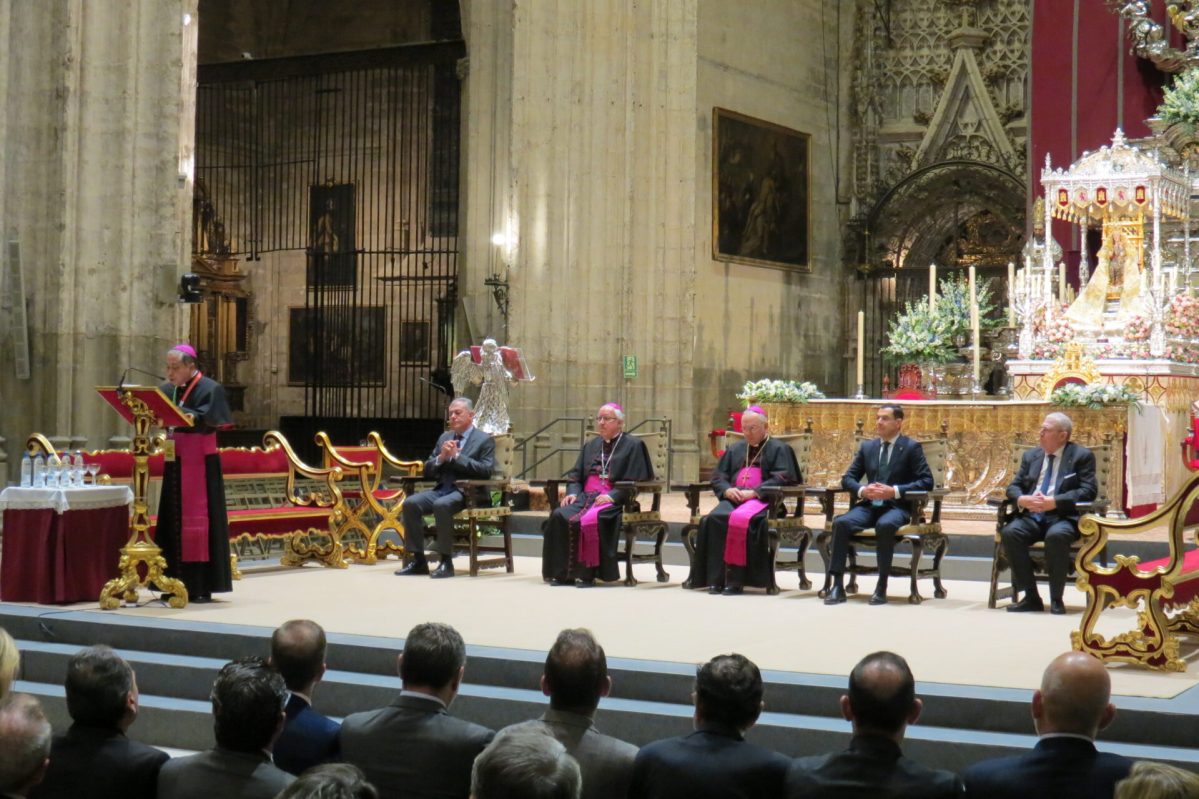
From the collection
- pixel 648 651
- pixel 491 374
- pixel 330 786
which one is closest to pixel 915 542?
pixel 648 651

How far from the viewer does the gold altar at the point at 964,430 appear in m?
12.2

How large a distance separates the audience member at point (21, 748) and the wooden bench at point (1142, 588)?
485 centimetres

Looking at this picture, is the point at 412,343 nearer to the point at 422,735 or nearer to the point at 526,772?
the point at 422,735

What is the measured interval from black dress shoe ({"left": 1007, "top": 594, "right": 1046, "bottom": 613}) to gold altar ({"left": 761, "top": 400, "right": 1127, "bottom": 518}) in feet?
11.6

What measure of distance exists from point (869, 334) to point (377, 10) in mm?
9519

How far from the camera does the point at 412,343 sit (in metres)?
22.6

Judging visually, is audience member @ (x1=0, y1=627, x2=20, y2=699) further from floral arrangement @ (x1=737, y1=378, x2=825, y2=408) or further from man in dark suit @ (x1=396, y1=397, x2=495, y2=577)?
floral arrangement @ (x1=737, y1=378, x2=825, y2=408)

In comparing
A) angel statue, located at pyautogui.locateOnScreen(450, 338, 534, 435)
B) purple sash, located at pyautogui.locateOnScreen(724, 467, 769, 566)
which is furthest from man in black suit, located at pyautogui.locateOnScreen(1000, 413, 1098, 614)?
angel statue, located at pyautogui.locateOnScreen(450, 338, 534, 435)

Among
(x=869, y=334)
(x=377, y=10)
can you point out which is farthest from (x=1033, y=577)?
(x=377, y=10)

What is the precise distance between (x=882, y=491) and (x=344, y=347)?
15.2 metres

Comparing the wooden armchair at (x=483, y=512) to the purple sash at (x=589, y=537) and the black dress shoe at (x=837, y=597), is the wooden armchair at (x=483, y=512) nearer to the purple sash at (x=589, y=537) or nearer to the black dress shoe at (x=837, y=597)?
the purple sash at (x=589, y=537)

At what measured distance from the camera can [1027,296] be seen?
14.6 metres

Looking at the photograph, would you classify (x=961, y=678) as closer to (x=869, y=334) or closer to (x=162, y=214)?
(x=162, y=214)

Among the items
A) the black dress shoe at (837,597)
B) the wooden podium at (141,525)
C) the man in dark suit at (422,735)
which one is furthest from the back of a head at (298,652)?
the black dress shoe at (837,597)
